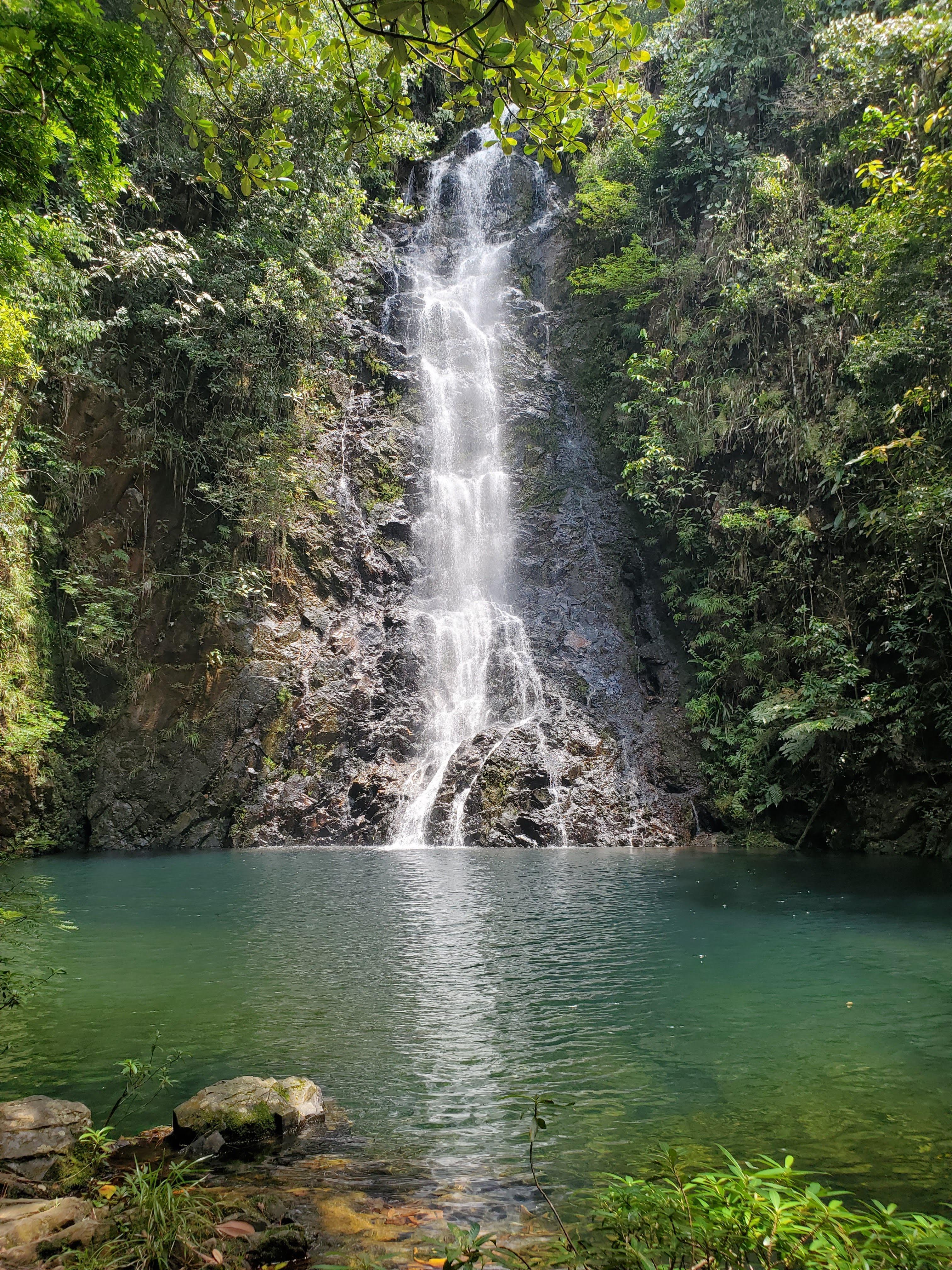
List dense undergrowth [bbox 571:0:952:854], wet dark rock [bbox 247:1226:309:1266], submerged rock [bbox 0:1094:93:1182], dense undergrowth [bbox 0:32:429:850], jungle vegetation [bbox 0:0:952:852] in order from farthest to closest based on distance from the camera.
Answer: dense undergrowth [bbox 0:32:429:850], jungle vegetation [bbox 0:0:952:852], dense undergrowth [bbox 571:0:952:854], submerged rock [bbox 0:1094:93:1182], wet dark rock [bbox 247:1226:309:1266]

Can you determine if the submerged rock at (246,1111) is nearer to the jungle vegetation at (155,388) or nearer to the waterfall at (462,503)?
the jungle vegetation at (155,388)

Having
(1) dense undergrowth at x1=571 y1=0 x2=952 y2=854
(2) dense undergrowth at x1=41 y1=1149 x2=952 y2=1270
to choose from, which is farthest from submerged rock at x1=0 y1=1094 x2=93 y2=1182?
(1) dense undergrowth at x1=571 y1=0 x2=952 y2=854

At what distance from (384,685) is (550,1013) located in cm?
1229

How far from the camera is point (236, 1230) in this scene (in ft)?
8.28

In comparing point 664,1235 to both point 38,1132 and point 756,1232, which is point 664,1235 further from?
point 38,1132

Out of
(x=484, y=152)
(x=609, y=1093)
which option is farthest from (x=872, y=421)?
(x=484, y=152)

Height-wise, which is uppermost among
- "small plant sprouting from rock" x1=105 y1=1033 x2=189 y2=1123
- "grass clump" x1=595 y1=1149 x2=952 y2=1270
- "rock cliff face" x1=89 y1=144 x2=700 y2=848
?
"rock cliff face" x1=89 y1=144 x2=700 y2=848

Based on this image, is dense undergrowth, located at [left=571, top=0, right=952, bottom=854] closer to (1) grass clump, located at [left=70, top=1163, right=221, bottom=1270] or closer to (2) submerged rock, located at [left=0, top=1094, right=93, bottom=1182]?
(1) grass clump, located at [left=70, top=1163, right=221, bottom=1270]

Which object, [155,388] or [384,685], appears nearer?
[155,388]

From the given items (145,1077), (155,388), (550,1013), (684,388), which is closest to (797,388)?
(684,388)

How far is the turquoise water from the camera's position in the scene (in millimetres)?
3814

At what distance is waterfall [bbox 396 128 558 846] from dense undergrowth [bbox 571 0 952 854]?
343cm

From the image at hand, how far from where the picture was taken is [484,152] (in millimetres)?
25828

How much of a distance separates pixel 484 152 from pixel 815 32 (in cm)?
1231
